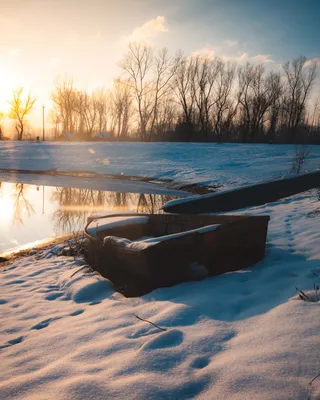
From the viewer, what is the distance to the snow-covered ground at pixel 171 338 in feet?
5.59

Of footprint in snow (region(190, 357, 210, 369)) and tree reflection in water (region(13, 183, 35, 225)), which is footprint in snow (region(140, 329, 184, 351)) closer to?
footprint in snow (region(190, 357, 210, 369))

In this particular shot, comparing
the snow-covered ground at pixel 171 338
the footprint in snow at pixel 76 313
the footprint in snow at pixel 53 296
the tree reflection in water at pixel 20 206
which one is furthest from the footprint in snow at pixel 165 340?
the tree reflection in water at pixel 20 206

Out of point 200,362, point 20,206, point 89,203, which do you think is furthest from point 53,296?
point 89,203

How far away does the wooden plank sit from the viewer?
303 inches

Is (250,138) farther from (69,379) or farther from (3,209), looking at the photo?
(69,379)

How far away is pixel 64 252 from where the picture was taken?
530cm

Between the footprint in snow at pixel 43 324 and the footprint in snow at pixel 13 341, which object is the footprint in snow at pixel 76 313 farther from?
the footprint in snow at pixel 13 341

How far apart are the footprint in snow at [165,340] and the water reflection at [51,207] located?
4641 millimetres

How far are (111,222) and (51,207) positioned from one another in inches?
229

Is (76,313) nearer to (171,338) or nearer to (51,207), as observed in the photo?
(171,338)

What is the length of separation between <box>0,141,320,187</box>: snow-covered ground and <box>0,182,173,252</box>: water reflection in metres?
5.34

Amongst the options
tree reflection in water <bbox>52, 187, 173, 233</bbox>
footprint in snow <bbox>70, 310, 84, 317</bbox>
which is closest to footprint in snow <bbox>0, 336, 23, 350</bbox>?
footprint in snow <bbox>70, 310, 84, 317</bbox>

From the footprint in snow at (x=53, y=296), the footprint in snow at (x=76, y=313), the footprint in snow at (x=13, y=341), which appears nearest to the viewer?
the footprint in snow at (x=13, y=341)

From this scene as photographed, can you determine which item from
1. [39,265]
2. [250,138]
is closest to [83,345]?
[39,265]
